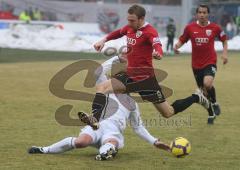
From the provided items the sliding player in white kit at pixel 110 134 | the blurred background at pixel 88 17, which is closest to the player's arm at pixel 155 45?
the sliding player in white kit at pixel 110 134

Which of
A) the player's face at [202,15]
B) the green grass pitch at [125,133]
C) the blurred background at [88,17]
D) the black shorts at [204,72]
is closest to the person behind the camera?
the green grass pitch at [125,133]

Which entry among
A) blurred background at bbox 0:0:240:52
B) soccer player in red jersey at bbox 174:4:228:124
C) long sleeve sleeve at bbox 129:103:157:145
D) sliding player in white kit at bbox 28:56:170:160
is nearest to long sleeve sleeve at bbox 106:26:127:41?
sliding player in white kit at bbox 28:56:170:160

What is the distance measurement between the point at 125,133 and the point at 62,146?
2.44m

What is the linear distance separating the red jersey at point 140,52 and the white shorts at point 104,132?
116 cm

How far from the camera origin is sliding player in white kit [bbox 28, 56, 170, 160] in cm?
873

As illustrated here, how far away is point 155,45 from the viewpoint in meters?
9.35

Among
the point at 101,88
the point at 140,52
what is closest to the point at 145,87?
the point at 140,52

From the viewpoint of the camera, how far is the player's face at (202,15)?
12.4 meters

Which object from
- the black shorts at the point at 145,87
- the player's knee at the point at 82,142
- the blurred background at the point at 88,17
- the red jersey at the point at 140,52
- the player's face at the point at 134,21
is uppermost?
the player's face at the point at 134,21

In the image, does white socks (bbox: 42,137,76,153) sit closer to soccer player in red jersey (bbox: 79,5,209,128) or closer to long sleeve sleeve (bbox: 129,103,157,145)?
soccer player in red jersey (bbox: 79,5,209,128)

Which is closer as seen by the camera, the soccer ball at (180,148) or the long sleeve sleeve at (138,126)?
the soccer ball at (180,148)

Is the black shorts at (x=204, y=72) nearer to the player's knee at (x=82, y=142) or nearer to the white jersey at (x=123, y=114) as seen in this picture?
the white jersey at (x=123, y=114)

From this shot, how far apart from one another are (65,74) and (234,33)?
31.4m

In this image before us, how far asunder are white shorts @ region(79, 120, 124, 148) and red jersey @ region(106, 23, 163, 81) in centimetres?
116
